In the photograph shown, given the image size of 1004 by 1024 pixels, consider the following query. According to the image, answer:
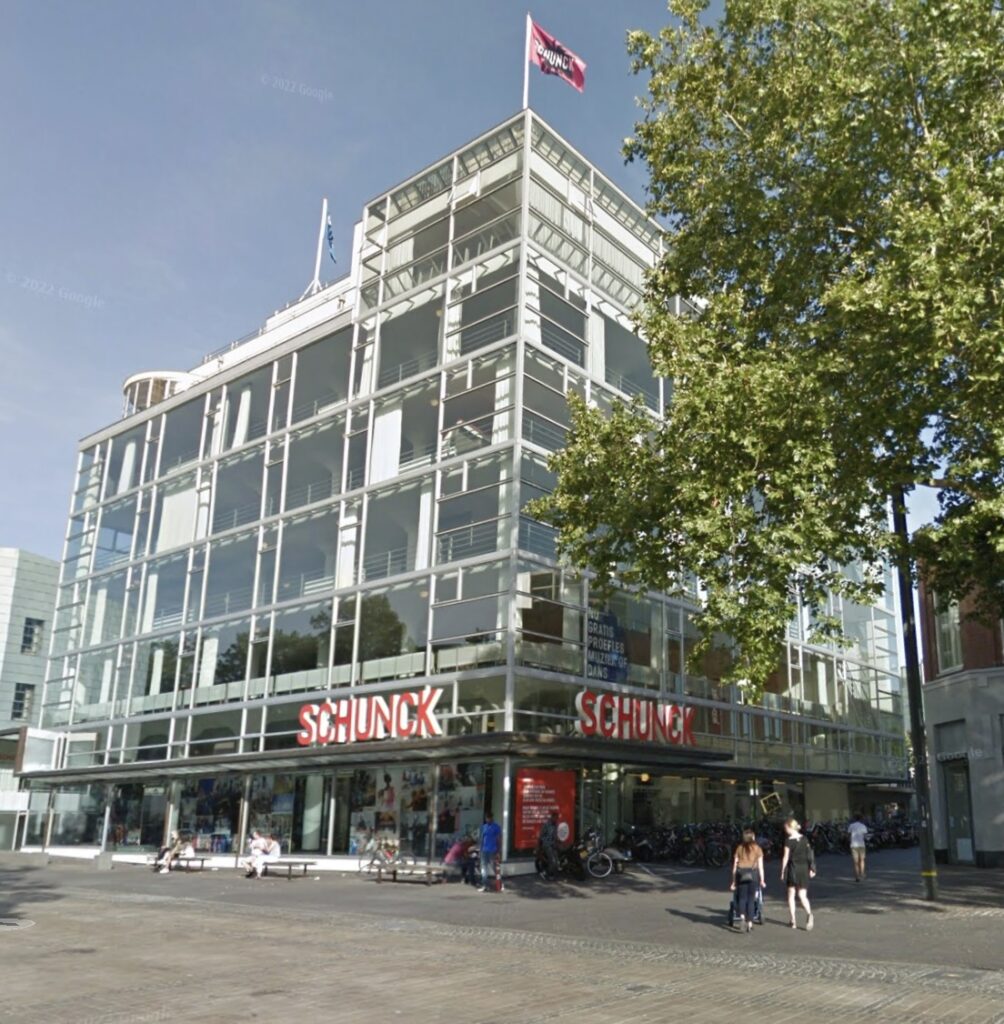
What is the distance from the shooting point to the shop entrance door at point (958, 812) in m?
29.4

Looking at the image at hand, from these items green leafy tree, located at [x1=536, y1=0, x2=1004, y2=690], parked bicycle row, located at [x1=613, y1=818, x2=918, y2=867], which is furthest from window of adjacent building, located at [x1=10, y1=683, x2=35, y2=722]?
green leafy tree, located at [x1=536, y1=0, x2=1004, y2=690]

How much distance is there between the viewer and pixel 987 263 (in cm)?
1576

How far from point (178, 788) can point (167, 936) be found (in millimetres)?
22554

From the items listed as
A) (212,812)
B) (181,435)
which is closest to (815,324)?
(212,812)

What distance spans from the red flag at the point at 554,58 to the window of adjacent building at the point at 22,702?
1826 inches

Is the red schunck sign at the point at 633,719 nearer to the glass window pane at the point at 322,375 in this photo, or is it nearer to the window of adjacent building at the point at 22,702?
the glass window pane at the point at 322,375

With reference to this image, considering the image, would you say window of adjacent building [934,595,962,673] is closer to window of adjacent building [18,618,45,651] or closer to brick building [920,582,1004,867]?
brick building [920,582,1004,867]

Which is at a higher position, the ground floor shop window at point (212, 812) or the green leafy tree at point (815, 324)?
the green leafy tree at point (815, 324)

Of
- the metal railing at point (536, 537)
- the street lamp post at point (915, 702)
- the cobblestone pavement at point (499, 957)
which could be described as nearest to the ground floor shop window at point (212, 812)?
the cobblestone pavement at point (499, 957)

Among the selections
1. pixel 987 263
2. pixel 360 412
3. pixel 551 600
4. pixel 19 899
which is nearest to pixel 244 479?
pixel 360 412

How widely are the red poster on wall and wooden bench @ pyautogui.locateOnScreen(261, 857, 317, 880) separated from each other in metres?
6.49

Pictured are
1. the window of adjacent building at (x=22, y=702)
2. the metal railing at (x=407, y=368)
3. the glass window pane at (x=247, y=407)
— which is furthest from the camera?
the window of adjacent building at (x=22, y=702)

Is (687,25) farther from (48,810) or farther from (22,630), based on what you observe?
(22,630)

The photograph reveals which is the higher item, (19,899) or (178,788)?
(178,788)
